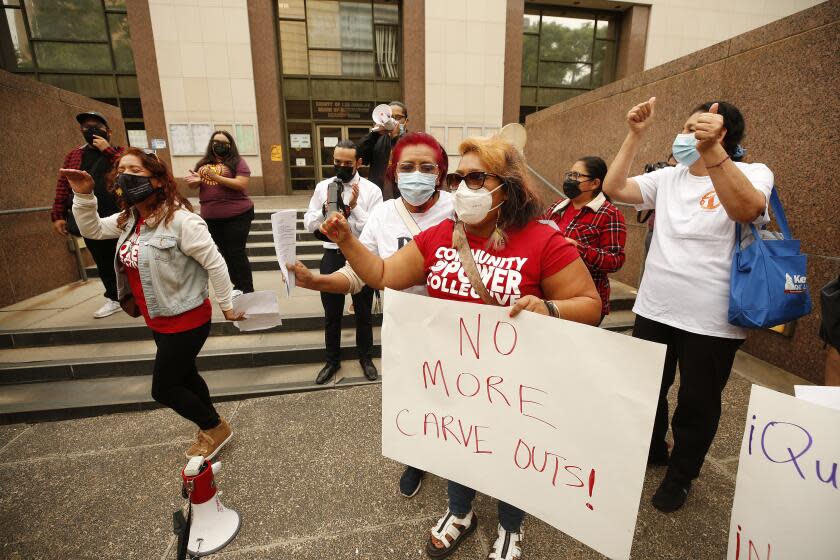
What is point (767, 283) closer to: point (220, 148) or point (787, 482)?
point (787, 482)

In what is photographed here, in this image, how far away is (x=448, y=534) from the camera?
6.36ft

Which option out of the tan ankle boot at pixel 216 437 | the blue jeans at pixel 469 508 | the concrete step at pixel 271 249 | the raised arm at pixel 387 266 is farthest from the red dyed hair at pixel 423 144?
the concrete step at pixel 271 249

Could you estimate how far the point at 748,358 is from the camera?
3869 millimetres

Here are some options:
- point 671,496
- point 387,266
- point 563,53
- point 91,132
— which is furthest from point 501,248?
point 563,53

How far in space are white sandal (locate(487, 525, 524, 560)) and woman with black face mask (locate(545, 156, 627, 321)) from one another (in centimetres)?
142

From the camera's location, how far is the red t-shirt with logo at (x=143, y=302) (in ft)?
7.64

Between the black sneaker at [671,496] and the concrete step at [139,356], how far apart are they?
2600 millimetres

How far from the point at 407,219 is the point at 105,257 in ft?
13.1

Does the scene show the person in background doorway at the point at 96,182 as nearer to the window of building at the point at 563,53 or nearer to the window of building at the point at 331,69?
the window of building at the point at 331,69

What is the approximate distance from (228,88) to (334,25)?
3807mm

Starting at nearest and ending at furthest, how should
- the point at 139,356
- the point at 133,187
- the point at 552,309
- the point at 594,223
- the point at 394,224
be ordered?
the point at 552,309
the point at 394,224
the point at 133,187
the point at 594,223
the point at 139,356

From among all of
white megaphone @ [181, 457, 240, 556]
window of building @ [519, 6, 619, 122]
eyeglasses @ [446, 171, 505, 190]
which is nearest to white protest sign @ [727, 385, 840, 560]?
eyeglasses @ [446, 171, 505, 190]

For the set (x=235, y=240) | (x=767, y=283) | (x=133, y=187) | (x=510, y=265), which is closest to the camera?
(x=510, y=265)

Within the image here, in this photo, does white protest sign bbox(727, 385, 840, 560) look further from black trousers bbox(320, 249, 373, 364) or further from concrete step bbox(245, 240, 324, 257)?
concrete step bbox(245, 240, 324, 257)
